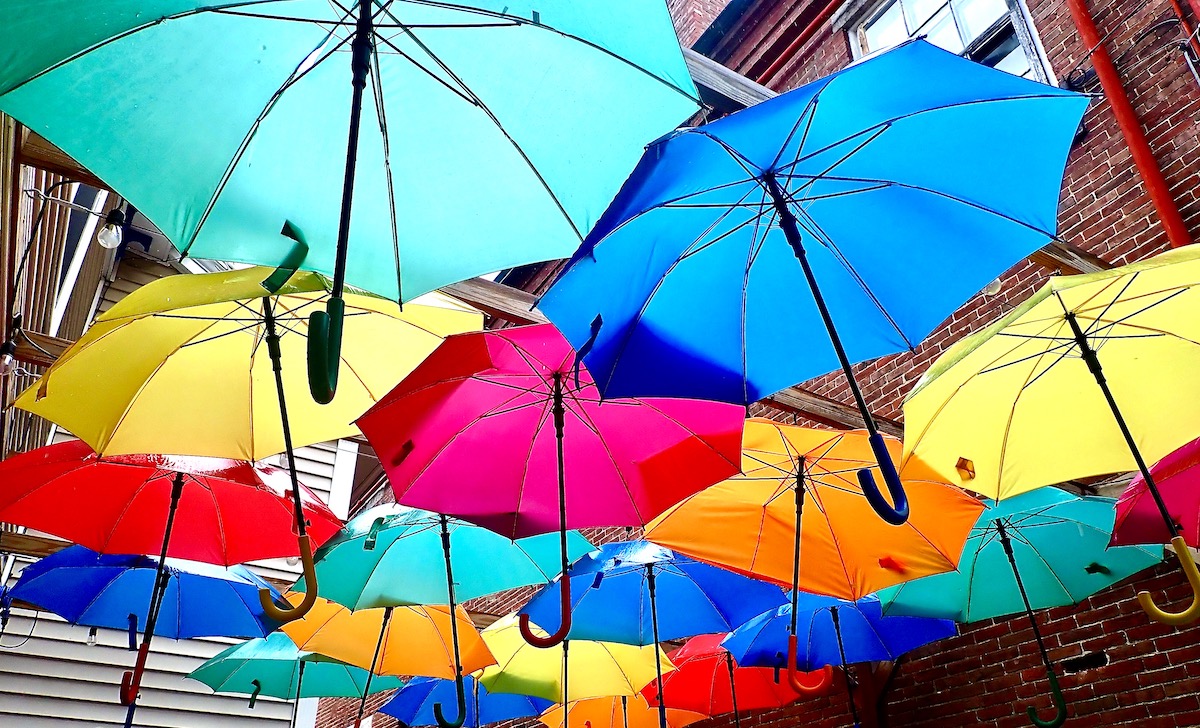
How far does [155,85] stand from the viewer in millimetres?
1904

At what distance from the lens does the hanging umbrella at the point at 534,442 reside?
10.6 ft

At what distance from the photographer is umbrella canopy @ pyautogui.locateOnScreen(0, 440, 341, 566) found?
11.9 ft

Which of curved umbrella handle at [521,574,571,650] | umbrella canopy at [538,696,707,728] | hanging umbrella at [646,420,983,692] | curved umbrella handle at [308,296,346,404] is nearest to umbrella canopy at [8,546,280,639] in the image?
curved umbrella handle at [521,574,571,650]

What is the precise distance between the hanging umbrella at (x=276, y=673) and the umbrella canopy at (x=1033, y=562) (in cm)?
335

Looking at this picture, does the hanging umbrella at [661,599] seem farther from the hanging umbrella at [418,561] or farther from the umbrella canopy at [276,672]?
the umbrella canopy at [276,672]

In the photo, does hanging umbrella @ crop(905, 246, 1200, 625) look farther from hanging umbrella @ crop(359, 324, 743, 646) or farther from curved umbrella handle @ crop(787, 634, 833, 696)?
curved umbrella handle @ crop(787, 634, 833, 696)

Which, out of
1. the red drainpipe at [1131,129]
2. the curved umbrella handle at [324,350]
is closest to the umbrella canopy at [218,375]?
the curved umbrella handle at [324,350]

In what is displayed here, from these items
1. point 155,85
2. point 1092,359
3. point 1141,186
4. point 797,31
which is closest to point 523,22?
point 155,85

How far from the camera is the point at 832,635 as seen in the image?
16.6 ft

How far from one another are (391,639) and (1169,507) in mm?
4093

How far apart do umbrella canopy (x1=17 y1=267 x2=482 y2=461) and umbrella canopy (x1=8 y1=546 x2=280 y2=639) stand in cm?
170

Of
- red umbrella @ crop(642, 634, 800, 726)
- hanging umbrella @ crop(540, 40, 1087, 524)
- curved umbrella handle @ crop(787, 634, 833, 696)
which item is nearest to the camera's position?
hanging umbrella @ crop(540, 40, 1087, 524)

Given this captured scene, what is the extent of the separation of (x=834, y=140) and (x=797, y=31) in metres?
6.72

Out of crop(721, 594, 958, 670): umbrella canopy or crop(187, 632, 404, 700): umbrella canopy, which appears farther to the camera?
crop(187, 632, 404, 700): umbrella canopy
